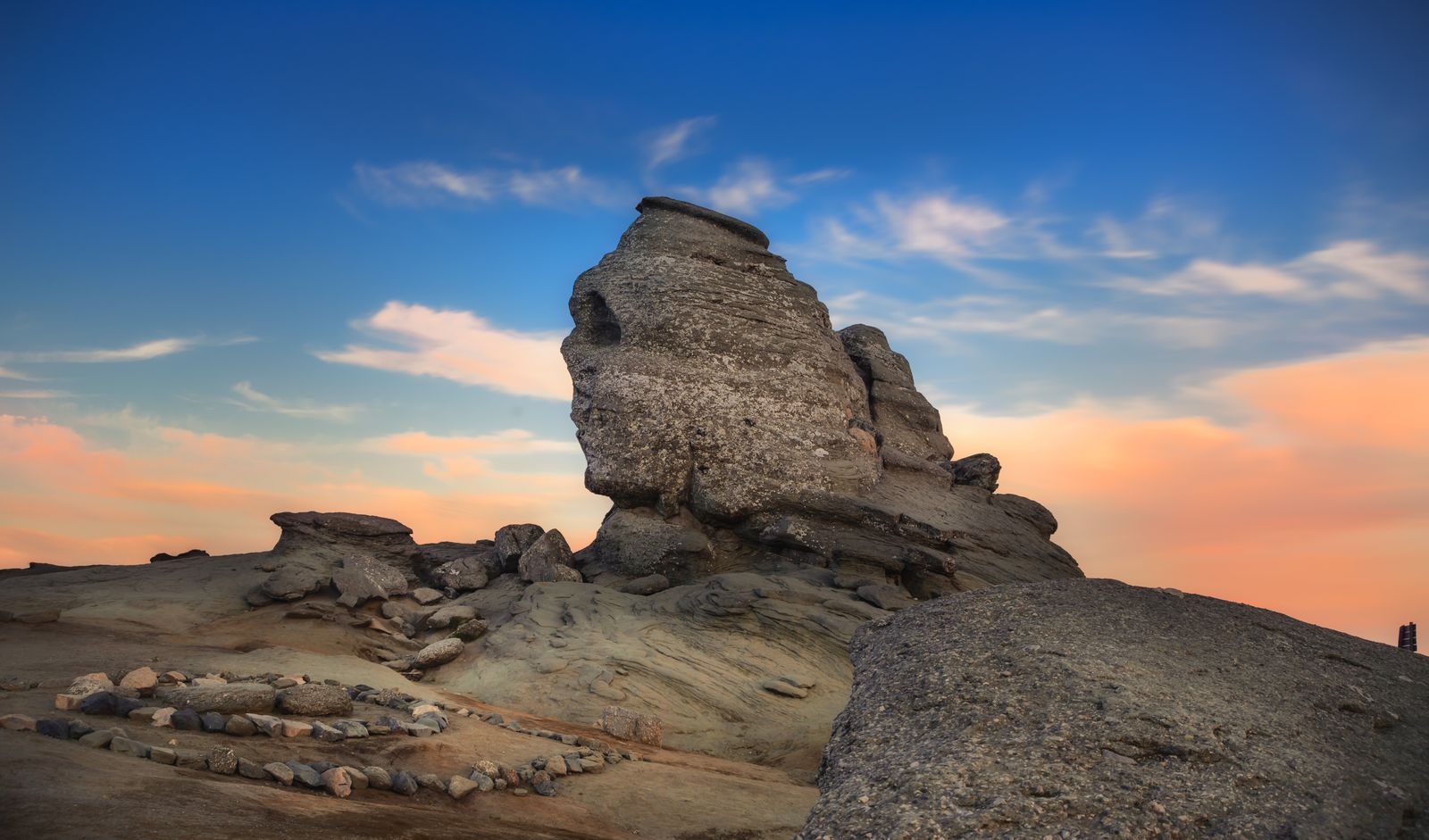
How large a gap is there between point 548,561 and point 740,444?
16.1ft

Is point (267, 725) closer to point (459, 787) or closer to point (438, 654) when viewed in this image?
point (459, 787)

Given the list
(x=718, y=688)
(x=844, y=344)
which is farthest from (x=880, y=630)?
(x=844, y=344)

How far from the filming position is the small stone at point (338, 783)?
28.5ft

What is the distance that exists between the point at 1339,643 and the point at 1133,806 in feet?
15.1

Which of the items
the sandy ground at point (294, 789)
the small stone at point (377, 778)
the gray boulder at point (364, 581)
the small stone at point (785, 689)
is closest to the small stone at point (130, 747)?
the sandy ground at point (294, 789)

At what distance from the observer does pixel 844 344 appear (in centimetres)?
2827

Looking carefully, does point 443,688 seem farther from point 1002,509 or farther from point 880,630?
point 1002,509

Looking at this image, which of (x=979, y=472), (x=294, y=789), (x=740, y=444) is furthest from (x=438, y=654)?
(x=979, y=472)

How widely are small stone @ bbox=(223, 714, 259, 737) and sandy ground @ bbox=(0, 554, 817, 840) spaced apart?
0.17 metres

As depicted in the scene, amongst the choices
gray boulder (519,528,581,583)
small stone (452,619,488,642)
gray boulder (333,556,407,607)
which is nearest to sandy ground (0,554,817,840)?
gray boulder (333,556,407,607)

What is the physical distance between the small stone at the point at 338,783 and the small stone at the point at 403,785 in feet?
1.54

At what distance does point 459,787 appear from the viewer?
374 inches

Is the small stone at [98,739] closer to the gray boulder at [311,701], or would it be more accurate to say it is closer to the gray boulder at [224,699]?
the gray boulder at [224,699]

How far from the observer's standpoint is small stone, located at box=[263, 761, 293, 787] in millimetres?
8641
